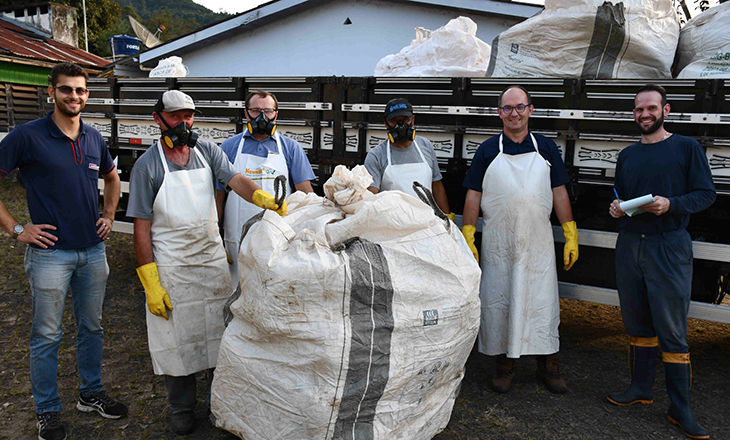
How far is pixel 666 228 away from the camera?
9.17ft

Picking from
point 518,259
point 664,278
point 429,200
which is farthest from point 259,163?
point 664,278

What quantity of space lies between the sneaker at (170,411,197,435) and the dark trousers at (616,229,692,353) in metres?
2.46

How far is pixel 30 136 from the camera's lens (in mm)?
2668

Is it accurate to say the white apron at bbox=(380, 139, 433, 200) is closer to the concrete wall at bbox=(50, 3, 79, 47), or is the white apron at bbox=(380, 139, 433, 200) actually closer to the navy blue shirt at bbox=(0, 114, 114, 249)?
the navy blue shirt at bbox=(0, 114, 114, 249)

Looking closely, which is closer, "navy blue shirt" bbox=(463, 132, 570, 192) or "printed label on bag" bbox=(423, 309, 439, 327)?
"printed label on bag" bbox=(423, 309, 439, 327)

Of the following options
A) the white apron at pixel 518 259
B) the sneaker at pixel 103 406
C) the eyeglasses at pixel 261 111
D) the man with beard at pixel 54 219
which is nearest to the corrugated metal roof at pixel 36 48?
the eyeglasses at pixel 261 111

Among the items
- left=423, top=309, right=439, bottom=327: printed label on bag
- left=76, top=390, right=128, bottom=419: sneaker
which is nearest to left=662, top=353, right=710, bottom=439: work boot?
left=423, top=309, right=439, bottom=327: printed label on bag

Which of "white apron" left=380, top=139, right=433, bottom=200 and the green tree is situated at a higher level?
the green tree

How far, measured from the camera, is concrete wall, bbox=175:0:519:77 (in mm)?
7754

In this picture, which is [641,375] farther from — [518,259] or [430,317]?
[430,317]

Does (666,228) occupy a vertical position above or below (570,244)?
above

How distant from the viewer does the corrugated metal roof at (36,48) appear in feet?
44.7

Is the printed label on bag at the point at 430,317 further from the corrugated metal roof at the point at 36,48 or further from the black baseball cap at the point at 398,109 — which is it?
the corrugated metal roof at the point at 36,48

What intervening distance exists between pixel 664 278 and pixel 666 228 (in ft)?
0.85
